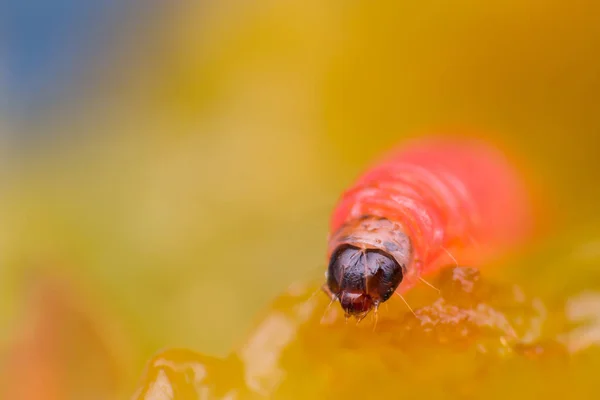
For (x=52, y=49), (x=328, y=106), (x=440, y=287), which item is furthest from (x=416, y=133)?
(x=52, y=49)

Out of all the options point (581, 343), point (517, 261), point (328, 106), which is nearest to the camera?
point (581, 343)

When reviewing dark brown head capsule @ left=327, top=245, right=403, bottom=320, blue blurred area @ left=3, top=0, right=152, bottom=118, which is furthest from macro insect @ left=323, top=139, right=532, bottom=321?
blue blurred area @ left=3, top=0, right=152, bottom=118

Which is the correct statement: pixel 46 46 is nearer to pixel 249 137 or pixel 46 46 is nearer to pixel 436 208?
pixel 249 137

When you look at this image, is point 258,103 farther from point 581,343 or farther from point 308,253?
point 581,343

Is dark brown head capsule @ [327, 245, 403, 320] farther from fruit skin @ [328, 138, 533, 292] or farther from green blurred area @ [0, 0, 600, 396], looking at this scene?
green blurred area @ [0, 0, 600, 396]

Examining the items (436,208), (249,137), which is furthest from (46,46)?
(436,208)
